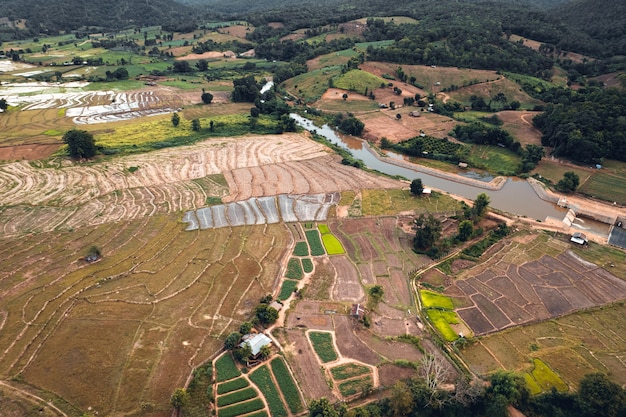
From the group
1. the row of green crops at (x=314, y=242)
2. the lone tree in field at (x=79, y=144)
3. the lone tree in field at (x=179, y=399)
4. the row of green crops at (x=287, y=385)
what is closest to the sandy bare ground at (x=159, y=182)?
the lone tree in field at (x=79, y=144)

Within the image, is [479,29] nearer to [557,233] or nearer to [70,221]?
[557,233]

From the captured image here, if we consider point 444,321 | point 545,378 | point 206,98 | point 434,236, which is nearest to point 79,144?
point 206,98

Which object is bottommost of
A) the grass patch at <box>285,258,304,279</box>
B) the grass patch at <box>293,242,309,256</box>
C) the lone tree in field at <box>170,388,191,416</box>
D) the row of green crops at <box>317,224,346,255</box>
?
the row of green crops at <box>317,224,346,255</box>

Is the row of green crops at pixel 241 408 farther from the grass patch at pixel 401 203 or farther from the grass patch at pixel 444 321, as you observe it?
the grass patch at pixel 401 203

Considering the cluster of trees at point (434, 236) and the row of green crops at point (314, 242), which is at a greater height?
the cluster of trees at point (434, 236)

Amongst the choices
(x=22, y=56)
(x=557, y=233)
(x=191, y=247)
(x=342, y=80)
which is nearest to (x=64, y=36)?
(x=22, y=56)

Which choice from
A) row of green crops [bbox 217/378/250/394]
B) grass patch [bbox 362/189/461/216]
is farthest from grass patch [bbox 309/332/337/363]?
grass patch [bbox 362/189/461/216]

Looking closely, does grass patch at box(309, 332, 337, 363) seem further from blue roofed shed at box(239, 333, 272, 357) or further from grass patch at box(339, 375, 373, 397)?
blue roofed shed at box(239, 333, 272, 357)
